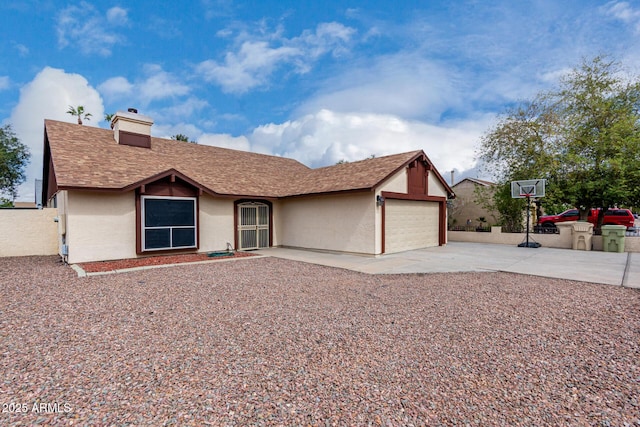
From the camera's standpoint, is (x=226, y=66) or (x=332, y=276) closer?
(x=332, y=276)

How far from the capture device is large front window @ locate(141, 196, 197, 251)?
1119 centimetres

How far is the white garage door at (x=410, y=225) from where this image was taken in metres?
12.7

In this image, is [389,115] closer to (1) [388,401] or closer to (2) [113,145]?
(2) [113,145]

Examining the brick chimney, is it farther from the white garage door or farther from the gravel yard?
the white garage door

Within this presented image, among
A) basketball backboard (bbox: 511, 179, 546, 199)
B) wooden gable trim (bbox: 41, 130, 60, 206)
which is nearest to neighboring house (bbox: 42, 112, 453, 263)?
wooden gable trim (bbox: 41, 130, 60, 206)

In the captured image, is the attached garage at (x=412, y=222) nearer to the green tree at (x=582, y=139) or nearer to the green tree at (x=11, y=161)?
the green tree at (x=582, y=139)

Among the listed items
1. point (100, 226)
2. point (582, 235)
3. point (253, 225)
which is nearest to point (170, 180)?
point (100, 226)

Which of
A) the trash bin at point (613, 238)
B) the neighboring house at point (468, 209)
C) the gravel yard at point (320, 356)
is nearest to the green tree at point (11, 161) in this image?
the gravel yard at point (320, 356)

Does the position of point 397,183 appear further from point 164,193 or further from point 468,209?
point 468,209

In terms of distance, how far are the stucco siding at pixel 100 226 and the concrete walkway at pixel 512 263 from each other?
546 cm

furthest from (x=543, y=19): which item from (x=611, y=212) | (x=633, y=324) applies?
(x=611, y=212)

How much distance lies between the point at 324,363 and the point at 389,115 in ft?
56.5

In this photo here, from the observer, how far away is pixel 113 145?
527 inches

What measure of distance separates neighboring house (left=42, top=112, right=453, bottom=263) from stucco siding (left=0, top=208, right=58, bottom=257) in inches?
44.1
